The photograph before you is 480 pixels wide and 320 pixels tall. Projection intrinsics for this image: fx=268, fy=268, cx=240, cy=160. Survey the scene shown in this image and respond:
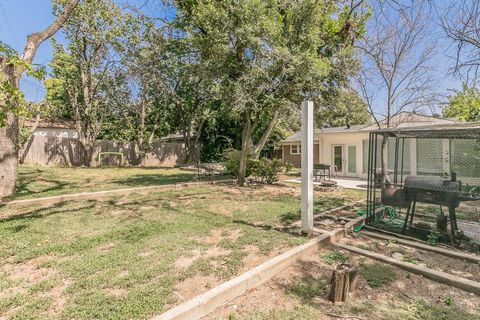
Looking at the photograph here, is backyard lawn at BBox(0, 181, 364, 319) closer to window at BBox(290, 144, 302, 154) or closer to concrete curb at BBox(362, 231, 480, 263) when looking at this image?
concrete curb at BBox(362, 231, 480, 263)

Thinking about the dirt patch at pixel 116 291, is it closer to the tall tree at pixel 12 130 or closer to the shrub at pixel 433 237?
the shrub at pixel 433 237

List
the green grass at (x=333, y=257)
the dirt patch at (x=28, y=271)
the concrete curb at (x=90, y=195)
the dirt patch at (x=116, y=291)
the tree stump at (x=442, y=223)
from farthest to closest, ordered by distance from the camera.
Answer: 1. the concrete curb at (x=90, y=195)
2. the tree stump at (x=442, y=223)
3. the green grass at (x=333, y=257)
4. the dirt patch at (x=28, y=271)
5. the dirt patch at (x=116, y=291)

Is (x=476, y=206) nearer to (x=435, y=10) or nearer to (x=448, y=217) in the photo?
(x=448, y=217)

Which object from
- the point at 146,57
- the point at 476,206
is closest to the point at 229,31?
the point at 476,206

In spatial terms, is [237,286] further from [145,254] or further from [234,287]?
[145,254]

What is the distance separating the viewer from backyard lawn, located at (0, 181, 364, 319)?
254cm

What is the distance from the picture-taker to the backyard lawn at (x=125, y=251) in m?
2.54

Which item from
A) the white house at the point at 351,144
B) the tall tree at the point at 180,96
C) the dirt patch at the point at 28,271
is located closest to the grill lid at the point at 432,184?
the dirt patch at the point at 28,271

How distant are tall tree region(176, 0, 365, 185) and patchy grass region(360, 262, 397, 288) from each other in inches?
213

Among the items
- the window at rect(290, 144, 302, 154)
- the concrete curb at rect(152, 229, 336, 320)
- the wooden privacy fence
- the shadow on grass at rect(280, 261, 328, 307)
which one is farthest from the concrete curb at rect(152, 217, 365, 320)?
the window at rect(290, 144, 302, 154)

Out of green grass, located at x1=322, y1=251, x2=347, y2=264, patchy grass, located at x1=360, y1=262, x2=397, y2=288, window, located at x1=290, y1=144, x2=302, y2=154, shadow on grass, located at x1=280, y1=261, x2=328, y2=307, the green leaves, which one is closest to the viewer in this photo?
shadow on grass, located at x1=280, y1=261, x2=328, y2=307

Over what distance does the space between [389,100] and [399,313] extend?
883 cm

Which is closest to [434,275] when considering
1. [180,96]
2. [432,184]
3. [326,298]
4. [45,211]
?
[326,298]

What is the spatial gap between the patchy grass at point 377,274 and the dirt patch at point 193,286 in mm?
1834
